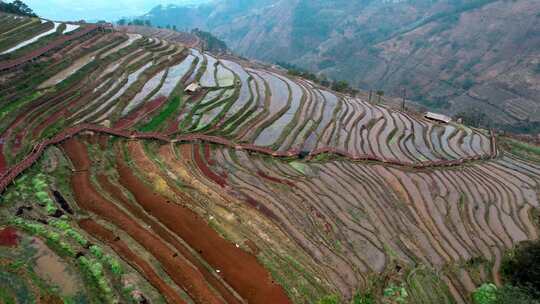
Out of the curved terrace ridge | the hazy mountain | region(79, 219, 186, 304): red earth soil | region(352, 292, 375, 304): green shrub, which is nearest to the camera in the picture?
region(79, 219, 186, 304): red earth soil

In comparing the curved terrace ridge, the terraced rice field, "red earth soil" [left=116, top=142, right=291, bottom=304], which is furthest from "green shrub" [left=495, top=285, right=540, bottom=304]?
the curved terrace ridge

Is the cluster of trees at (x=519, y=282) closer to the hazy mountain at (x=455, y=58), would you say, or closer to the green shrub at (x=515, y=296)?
the green shrub at (x=515, y=296)

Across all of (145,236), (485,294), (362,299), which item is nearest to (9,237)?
(145,236)

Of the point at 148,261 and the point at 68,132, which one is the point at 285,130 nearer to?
the point at 68,132

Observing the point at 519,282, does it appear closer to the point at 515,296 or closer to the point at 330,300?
the point at 515,296

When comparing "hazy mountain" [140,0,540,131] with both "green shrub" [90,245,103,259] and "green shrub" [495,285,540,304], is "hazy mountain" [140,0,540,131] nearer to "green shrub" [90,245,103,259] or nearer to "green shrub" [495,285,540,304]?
"green shrub" [495,285,540,304]

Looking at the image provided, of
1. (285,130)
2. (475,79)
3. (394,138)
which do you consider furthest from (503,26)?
(285,130)

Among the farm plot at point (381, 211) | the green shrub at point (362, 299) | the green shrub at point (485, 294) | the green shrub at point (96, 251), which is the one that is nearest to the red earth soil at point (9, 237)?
the green shrub at point (96, 251)
